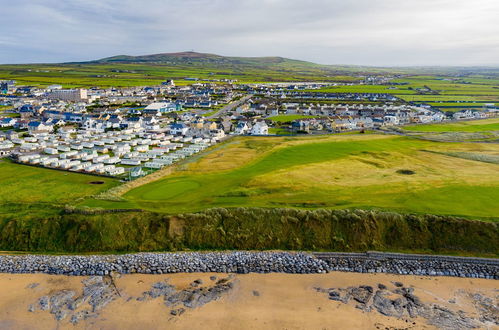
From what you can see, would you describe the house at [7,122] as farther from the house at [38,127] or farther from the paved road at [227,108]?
the paved road at [227,108]

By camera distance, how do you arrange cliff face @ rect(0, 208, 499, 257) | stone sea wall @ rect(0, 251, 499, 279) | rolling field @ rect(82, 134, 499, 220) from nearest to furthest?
stone sea wall @ rect(0, 251, 499, 279), cliff face @ rect(0, 208, 499, 257), rolling field @ rect(82, 134, 499, 220)

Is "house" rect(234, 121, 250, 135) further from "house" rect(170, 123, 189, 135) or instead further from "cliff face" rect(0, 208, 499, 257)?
"cliff face" rect(0, 208, 499, 257)

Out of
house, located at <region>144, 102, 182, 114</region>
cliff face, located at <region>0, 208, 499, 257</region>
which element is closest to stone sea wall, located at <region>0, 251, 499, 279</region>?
cliff face, located at <region>0, 208, 499, 257</region>

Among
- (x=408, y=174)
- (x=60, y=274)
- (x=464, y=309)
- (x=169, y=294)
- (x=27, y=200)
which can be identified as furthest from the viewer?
(x=408, y=174)

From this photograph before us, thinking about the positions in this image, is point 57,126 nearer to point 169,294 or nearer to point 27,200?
point 27,200

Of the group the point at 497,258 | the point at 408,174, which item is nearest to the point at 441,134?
the point at 408,174

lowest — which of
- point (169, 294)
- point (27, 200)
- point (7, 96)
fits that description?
point (169, 294)

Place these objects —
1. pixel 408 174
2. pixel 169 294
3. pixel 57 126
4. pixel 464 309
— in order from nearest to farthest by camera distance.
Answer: pixel 464 309 < pixel 169 294 < pixel 408 174 < pixel 57 126
